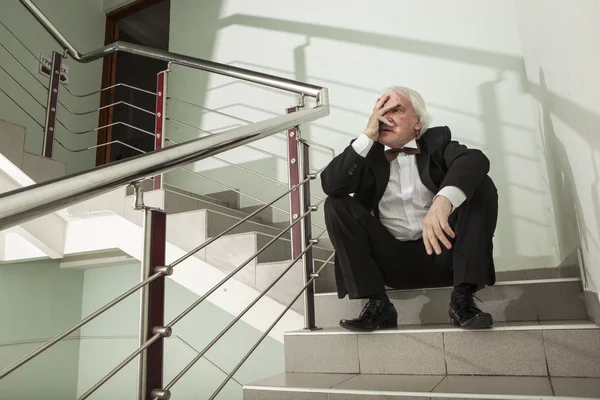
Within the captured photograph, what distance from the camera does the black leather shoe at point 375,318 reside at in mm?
1353

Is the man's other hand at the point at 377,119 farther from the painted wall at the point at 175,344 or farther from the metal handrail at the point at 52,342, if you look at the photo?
the painted wall at the point at 175,344

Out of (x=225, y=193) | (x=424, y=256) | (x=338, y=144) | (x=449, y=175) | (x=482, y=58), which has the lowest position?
(x=424, y=256)

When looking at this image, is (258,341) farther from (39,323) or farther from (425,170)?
(39,323)

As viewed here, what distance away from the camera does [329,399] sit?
113 centimetres

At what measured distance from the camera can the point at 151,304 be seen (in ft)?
3.07

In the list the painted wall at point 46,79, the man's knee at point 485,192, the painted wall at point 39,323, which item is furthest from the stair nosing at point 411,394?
the painted wall at point 46,79

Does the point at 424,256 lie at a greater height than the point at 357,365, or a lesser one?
greater

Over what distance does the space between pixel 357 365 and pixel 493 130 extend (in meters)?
1.85

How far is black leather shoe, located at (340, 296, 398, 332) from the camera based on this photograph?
53.2 inches

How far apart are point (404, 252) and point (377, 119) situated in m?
0.46

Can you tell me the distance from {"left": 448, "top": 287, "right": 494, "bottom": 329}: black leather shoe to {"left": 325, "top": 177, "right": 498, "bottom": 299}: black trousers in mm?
39

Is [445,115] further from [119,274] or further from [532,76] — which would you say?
[119,274]

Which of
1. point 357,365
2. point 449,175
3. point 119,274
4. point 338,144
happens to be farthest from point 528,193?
point 119,274

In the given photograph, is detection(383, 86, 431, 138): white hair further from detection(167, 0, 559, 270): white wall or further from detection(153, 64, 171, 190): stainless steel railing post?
detection(153, 64, 171, 190): stainless steel railing post
